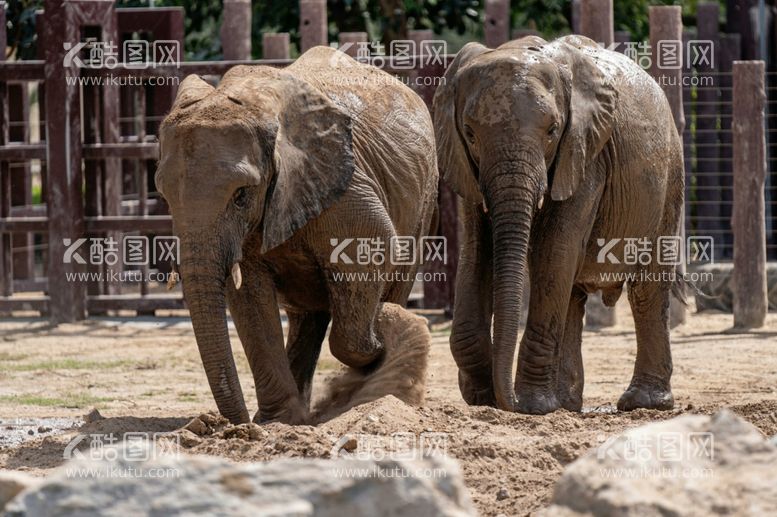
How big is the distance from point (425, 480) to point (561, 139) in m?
4.41

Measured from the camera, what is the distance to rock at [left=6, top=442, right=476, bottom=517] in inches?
166

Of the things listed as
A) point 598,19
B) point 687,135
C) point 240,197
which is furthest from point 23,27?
point 240,197

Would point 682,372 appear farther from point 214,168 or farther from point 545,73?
point 214,168

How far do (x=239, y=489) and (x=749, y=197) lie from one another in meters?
9.73

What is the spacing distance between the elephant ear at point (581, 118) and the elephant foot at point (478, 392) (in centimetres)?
124

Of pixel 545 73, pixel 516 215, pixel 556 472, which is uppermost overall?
pixel 545 73

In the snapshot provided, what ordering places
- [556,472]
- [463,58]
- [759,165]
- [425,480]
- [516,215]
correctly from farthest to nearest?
[759,165] < [463,58] < [516,215] < [556,472] < [425,480]

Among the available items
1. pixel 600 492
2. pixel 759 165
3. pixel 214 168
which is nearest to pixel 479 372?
pixel 214 168

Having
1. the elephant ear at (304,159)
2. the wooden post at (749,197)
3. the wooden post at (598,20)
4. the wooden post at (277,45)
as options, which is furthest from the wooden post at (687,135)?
the elephant ear at (304,159)

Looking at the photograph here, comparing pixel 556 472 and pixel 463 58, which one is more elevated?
pixel 463 58

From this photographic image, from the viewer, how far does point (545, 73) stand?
8.32 m

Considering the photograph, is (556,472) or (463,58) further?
(463,58)

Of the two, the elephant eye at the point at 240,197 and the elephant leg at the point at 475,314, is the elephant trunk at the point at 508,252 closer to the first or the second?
the elephant leg at the point at 475,314

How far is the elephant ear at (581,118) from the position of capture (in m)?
8.43
